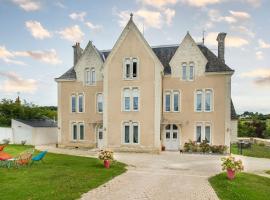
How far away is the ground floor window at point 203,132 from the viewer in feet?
95.6

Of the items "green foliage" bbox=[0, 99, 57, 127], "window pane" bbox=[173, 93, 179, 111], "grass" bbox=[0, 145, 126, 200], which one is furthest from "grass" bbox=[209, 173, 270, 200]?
"green foliage" bbox=[0, 99, 57, 127]

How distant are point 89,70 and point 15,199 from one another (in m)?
23.8

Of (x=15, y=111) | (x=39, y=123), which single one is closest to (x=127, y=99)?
(x=39, y=123)

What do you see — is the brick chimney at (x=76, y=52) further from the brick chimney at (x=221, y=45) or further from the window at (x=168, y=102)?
the brick chimney at (x=221, y=45)

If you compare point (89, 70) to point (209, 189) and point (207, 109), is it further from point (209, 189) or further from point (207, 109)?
point (209, 189)

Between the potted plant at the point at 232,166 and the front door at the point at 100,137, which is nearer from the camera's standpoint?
the potted plant at the point at 232,166

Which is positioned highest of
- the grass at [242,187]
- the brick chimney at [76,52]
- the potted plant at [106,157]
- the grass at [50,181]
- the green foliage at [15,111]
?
the brick chimney at [76,52]

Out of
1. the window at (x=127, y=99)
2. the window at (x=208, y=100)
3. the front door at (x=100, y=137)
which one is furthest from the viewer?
the front door at (x=100, y=137)

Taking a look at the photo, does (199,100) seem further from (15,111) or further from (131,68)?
(15,111)

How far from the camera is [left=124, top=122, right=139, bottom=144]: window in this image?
29052 millimetres

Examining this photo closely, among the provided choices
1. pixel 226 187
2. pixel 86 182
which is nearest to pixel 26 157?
pixel 86 182

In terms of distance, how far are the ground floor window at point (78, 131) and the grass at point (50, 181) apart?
49.9 feet

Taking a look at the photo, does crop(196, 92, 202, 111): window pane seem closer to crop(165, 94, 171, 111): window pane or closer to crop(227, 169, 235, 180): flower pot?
crop(165, 94, 171, 111): window pane

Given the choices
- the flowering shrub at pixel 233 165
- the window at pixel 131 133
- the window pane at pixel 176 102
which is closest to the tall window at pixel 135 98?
the window at pixel 131 133
